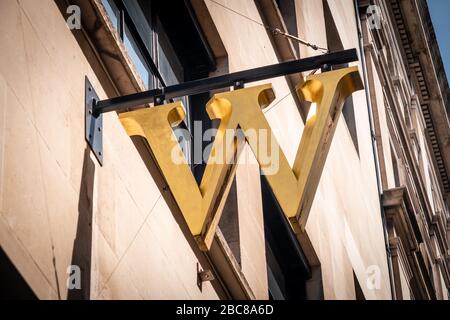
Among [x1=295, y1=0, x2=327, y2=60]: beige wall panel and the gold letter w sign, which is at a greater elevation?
[x1=295, y1=0, x2=327, y2=60]: beige wall panel

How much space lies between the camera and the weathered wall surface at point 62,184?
7895 millimetres

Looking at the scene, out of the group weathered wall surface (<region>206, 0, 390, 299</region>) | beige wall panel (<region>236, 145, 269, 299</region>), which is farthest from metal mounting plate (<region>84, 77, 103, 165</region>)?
weathered wall surface (<region>206, 0, 390, 299</region>)

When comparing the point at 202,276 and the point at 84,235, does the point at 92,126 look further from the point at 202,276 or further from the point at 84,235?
the point at 202,276

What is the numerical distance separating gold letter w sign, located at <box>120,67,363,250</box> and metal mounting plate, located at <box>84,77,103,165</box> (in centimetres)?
50

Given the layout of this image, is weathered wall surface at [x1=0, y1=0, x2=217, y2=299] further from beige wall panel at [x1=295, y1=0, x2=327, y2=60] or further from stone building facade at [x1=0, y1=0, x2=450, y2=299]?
beige wall panel at [x1=295, y1=0, x2=327, y2=60]

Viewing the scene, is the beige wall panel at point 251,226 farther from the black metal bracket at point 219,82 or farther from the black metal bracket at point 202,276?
the black metal bracket at point 219,82

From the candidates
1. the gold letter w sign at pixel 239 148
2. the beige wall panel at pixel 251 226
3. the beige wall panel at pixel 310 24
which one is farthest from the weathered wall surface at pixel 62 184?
the beige wall panel at pixel 310 24

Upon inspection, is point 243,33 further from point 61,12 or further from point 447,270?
point 447,270

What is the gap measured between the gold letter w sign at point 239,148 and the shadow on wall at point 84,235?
0.54 m

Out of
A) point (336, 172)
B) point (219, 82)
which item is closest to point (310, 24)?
point (336, 172)

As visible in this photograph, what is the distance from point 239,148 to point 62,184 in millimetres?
1437

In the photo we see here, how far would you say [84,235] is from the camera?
8.82m

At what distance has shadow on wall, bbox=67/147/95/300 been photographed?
338 inches

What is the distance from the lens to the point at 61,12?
9.38 metres
